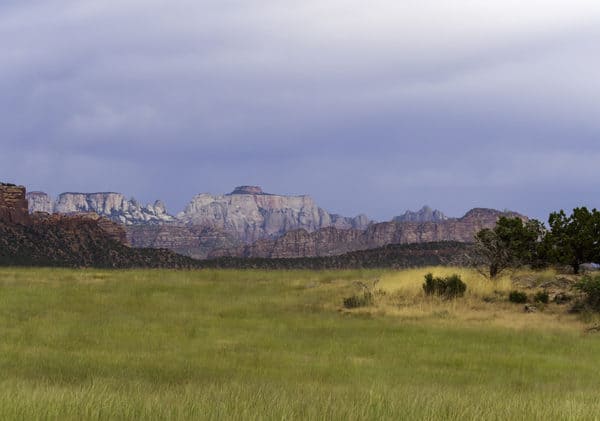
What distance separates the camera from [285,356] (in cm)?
1527

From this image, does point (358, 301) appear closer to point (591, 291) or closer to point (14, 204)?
point (591, 291)

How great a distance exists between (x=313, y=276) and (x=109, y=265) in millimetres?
91173

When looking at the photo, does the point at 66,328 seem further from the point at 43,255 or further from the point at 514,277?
the point at 43,255

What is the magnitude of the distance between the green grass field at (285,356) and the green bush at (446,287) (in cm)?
57

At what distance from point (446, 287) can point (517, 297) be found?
2978 mm

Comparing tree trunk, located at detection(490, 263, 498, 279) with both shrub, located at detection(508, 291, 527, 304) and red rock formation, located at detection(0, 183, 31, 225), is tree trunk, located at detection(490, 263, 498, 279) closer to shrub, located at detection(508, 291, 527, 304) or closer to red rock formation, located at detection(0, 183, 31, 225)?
shrub, located at detection(508, 291, 527, 304)

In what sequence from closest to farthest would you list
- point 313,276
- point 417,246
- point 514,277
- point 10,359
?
point 10,359 → point 514,277 → point 313,276 → point 417,246

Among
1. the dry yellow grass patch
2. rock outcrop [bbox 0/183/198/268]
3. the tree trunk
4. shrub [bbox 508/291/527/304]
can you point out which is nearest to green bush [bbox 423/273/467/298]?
the dry yellow grass patch

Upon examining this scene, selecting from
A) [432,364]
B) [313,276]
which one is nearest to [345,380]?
[432,364]

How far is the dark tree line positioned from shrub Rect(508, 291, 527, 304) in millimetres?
4940

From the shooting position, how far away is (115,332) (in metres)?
18.7

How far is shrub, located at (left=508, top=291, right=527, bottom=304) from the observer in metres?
25.6

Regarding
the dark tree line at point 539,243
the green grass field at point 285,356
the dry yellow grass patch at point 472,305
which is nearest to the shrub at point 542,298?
the dry yellow grass patch at point 472,305

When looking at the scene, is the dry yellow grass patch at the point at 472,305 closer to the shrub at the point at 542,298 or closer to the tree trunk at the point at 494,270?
the shrub at the point at 542,298
